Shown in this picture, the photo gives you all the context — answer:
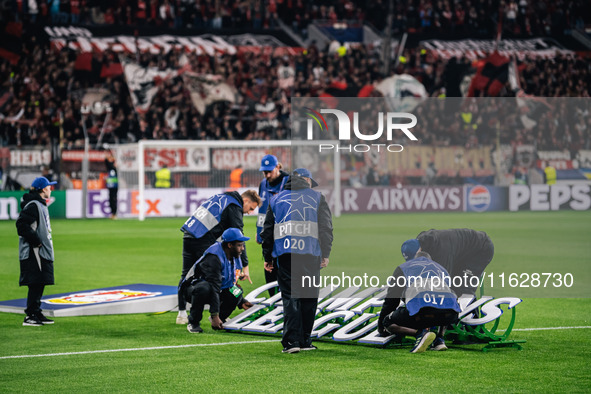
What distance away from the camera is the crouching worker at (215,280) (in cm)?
1028

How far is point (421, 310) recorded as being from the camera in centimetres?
887

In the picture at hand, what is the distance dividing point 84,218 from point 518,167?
16.5m

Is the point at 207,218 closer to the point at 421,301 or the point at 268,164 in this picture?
the point at 268,164

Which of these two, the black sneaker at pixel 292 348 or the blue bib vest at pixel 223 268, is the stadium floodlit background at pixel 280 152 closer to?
the black sneaker at pixel 292 348

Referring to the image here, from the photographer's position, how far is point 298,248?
9.18m

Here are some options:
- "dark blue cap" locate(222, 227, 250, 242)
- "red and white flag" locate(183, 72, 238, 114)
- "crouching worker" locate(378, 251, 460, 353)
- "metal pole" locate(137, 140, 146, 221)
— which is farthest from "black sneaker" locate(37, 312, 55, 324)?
"red and white flag" locate(183, 72, 238, 114)

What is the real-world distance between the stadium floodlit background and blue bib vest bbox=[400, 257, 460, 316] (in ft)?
1.68

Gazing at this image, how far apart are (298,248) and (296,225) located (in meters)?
0.23

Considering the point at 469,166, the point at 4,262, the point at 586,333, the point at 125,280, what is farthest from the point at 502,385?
the point at 4,262

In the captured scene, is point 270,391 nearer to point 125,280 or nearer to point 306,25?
point 125,280

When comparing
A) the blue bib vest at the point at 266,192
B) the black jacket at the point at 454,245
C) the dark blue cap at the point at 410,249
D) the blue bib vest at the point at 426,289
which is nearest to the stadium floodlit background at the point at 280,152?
the blue bib vest at the point at 426,289

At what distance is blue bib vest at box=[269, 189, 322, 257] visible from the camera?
30.2 ft

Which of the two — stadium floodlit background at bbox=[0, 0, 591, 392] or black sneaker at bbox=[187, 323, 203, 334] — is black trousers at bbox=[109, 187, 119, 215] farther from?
black sneaker at bbox=[187, 323, 203, 334]

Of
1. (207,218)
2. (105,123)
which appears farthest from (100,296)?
(105,123)
